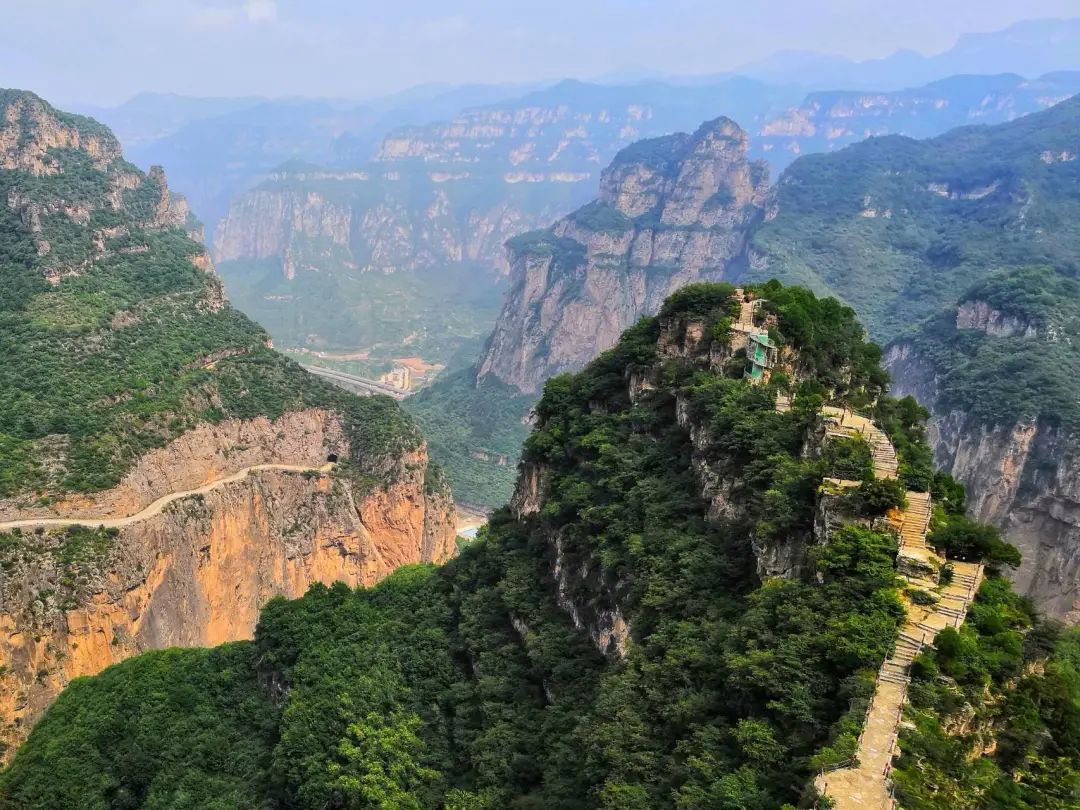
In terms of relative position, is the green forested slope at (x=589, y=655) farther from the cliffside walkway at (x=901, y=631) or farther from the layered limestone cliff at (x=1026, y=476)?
the layered limestone cliff at (x=1026, y=476)

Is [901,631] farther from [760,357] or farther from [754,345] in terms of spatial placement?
[754,345]

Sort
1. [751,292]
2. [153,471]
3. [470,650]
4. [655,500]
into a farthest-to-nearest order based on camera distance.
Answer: [153,471], [751,292], [470,650], [655,500]

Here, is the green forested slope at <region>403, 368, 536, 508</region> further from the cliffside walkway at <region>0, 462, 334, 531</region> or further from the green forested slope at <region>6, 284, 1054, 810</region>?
the green forested slope at <region>6, 284, 1054, 810</region>

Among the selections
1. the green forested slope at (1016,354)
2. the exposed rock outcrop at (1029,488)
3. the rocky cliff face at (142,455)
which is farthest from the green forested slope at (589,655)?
the green forested slope at (1016,354)

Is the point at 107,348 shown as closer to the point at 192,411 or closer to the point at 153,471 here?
the point at 192,411

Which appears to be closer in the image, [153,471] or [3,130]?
[153,471]

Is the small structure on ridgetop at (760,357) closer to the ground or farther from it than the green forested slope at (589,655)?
farther from it

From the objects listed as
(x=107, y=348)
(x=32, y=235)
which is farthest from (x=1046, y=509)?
(x=32, y=235)
